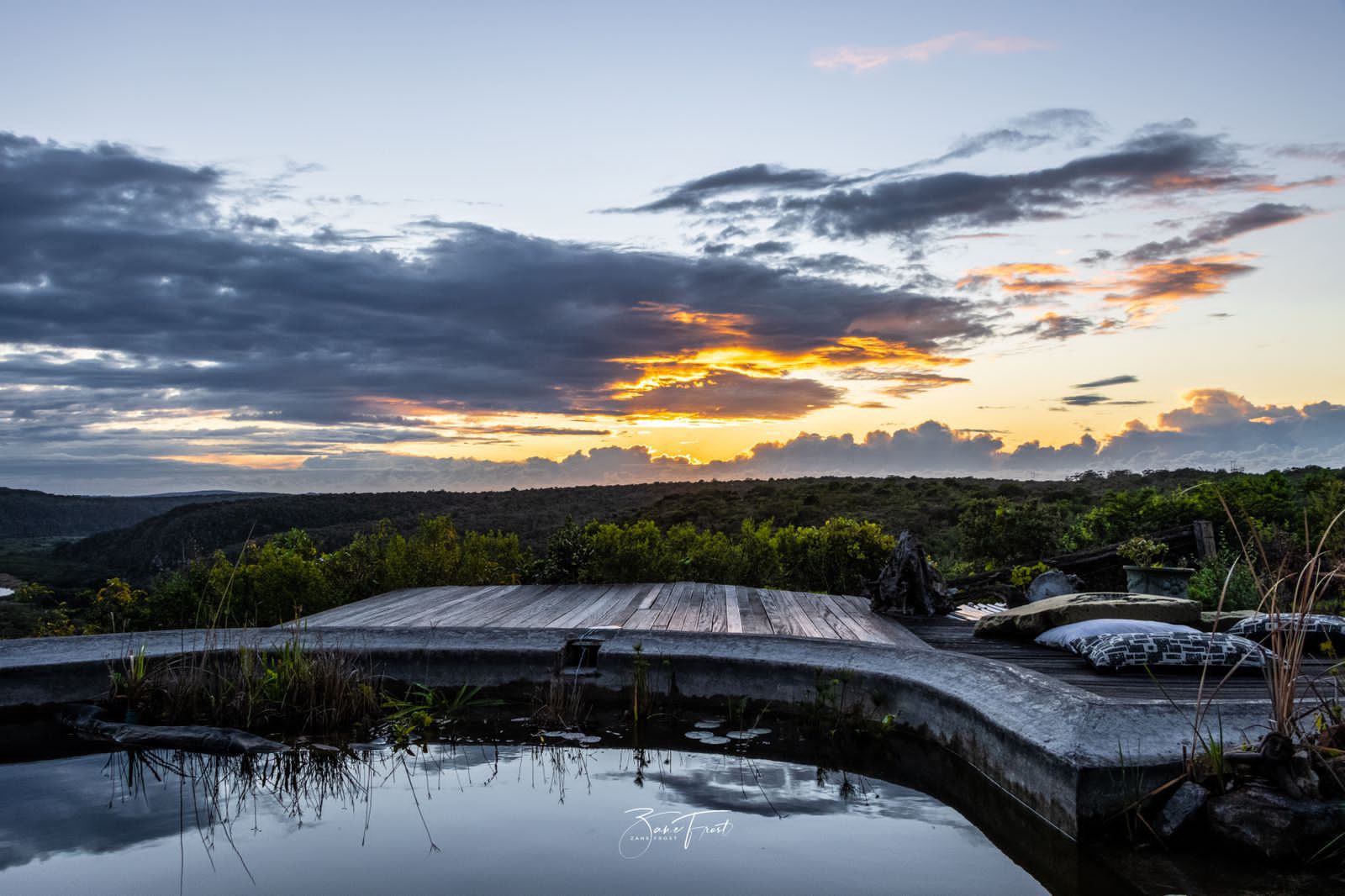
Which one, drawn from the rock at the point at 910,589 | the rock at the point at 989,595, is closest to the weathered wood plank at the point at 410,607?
the rock at the point at 910,589

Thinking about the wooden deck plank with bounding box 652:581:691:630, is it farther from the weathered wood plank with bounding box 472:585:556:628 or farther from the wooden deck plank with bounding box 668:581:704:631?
the weathered wood plank with bounding box 472:585:556:628

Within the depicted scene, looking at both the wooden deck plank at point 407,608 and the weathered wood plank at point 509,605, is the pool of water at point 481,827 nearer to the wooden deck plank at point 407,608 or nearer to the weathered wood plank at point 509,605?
the weathered wood plank at point 509,605

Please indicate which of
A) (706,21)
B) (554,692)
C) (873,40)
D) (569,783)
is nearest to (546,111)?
(706,21)

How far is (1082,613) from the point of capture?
623cm

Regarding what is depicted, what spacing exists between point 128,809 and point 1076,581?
7.64 meters

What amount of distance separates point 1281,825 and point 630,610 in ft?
15.7

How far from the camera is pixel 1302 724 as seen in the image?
3.67 metres

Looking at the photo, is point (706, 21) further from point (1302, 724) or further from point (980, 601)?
point (1302, 724)

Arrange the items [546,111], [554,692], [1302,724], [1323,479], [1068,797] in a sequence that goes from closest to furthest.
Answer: [1068,797] → [1302,724] → [554,692] → [546,111] → [1323,479]

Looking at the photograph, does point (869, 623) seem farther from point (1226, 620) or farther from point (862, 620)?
point (1226, 620)

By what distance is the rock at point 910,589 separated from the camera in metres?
7.88

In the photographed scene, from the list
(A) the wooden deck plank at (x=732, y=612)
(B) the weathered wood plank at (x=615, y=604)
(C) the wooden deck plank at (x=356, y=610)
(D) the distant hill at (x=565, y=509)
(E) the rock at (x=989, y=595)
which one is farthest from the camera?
→ (D) the distant hill at (x=565, y=509)

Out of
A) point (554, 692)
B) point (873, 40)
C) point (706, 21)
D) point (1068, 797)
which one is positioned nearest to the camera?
point (1068, 797)
